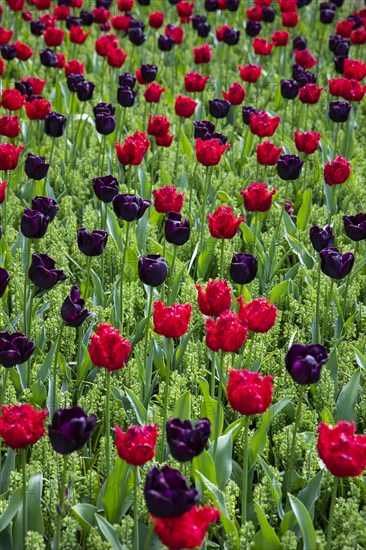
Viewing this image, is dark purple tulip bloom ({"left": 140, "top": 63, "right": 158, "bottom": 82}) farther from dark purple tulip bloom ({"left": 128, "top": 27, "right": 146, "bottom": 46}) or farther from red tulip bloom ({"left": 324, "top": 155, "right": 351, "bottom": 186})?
red tulip bloom ({"left": 324, "top": 155, "right": 351, "bottom": 186})

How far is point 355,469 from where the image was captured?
1.92m

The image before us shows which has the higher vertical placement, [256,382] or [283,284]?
[256,382]

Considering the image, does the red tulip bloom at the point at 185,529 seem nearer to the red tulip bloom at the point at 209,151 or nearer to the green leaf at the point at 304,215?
the red tulip bloom at the point at 209,151

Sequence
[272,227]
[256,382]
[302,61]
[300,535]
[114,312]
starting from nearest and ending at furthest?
[256,382] < [300,535] < [114,312] < [272,227] < [302,61]

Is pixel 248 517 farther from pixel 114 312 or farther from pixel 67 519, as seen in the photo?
pixel 114 312

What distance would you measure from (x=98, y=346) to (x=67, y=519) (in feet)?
1.49

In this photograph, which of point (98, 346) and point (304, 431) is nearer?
point (98, 346)

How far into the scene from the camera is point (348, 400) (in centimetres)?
290

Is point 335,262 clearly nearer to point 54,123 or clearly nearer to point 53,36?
point 54,123

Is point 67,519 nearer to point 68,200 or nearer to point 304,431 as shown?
point 304,431

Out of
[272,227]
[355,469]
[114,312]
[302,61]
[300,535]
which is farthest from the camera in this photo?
[302,61]

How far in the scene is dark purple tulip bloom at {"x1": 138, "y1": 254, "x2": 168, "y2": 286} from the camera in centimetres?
271

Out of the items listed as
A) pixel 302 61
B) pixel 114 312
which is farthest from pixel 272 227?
pixel 302 61

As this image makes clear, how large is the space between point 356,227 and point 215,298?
924 mm
